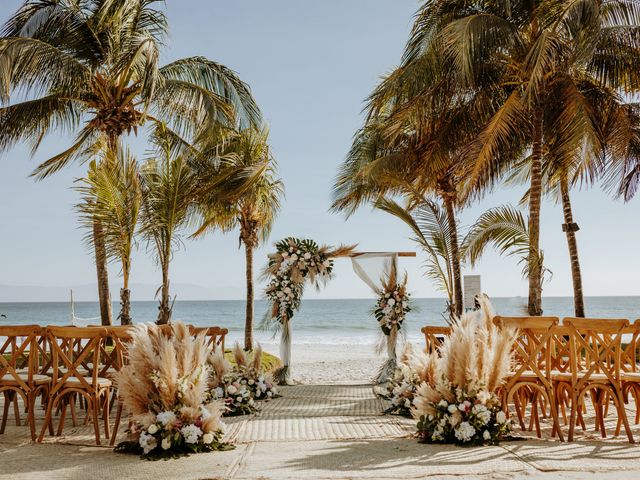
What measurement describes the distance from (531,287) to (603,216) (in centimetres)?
3365

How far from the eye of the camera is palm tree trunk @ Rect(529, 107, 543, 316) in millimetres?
9484

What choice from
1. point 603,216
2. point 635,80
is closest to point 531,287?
point 635,80

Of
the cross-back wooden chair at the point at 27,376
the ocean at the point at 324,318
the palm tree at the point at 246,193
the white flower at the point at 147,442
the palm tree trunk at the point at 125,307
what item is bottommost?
the ocean at the point at 324,318

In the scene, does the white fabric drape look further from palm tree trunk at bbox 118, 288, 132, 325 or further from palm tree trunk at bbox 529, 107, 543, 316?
palm tree trunk at bbox 118, 288, 132, 325

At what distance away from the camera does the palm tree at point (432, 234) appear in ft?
36.4

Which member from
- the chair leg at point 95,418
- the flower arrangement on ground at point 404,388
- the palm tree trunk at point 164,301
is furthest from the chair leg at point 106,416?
the palm tree trunk at point 164,301

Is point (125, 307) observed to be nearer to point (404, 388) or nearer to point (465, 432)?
point (404, 388)

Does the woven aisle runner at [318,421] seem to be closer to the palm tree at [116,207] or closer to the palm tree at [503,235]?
the palm tree at [116,207]

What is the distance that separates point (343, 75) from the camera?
15117mm

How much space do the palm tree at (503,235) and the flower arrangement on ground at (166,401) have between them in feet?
20.7

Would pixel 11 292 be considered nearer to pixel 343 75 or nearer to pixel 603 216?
pixel 603 216

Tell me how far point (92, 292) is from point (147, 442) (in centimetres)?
7886

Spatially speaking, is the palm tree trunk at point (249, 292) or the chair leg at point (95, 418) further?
the palm tree trunk at point (249, 292)

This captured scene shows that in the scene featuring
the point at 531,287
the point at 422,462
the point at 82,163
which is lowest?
the point at 422,462
